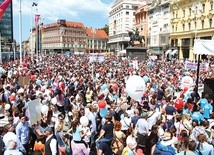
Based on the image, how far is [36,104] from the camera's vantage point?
9.07 meters

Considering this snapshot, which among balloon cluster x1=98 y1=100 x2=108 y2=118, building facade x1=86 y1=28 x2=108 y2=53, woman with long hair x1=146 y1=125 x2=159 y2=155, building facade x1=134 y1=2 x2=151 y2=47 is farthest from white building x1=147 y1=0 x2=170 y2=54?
building facade x1=86 y1=28 x2=108 y2=53

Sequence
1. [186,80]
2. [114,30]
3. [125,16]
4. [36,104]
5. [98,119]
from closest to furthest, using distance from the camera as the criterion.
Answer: [36,104]
[98,119]
[186,80]
[125,16]
[114,30]

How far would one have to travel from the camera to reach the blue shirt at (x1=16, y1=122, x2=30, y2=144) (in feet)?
26.4

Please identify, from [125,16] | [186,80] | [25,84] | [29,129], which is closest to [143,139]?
[29,129]

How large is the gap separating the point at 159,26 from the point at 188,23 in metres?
15.6

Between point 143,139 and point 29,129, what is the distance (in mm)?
2926

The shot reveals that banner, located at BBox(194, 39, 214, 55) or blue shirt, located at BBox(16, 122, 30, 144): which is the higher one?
banner, located at BBox(194, 39, 214, 55)

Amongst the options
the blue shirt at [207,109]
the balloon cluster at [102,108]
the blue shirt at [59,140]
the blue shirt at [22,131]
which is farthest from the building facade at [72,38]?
the blue shirt at [59,140]

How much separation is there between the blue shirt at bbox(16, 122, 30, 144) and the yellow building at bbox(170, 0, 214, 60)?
163 ft

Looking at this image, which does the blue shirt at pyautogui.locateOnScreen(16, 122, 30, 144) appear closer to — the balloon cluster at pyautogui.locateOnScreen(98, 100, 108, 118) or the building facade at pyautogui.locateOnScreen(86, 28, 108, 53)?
the balloon cluster at pyautogui.locateOnScreen(98, 100, 108, 118)

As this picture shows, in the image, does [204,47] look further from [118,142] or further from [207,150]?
A: [207,150]

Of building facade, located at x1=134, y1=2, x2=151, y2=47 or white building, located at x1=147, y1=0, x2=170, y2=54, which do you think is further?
building facade, located at x1=134, y1=2, x2=151, y2=47

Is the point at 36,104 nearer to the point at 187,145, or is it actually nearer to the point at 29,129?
the point at 29,129

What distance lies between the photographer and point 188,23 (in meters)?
65.2
